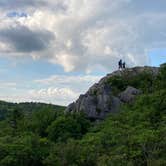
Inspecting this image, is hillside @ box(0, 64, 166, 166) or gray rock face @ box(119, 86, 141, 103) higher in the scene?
gray rock face @ box(119, 86, 141, 103)

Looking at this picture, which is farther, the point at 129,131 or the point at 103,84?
the point at 103,84

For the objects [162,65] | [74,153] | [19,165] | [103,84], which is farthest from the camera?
[162,65]

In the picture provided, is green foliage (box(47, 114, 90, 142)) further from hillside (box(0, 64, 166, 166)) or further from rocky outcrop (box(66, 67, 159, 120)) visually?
rocky outcrop (box(66, 67, 159, 120))

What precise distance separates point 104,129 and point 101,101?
1770 centimetres

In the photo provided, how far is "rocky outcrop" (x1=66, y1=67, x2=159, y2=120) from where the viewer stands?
95.8m

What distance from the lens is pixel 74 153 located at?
63.4 m

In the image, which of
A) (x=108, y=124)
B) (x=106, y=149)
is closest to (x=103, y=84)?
(x=108, y=124)

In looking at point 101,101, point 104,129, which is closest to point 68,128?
point 101,101

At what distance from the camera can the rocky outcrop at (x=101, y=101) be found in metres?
95.8

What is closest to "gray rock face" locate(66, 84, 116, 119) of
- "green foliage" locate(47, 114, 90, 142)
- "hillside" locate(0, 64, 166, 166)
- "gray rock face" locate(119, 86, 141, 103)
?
"hillside" locate(0, 64, 166, 166)

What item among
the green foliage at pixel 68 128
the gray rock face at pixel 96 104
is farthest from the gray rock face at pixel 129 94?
the green foliage at pixel 68 128

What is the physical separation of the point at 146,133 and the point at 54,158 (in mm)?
14770

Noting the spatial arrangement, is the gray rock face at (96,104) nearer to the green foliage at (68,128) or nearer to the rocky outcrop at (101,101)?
the rocky outcrop at (101,101)

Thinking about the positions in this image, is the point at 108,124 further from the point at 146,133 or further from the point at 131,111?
the point at 146,133
